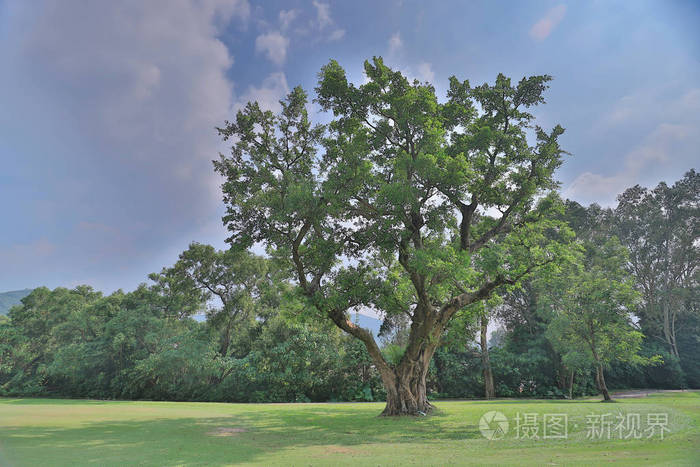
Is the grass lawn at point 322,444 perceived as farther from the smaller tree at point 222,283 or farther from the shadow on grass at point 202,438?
the smaller tree at point 222,283

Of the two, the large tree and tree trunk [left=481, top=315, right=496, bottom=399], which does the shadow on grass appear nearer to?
the large tree

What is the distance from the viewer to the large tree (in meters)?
13.4

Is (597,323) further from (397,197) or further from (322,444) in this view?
(322,444)

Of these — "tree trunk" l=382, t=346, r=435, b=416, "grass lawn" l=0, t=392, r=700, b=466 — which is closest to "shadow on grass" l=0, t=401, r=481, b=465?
"grass lawn" l=0, t=392, r=700, b=466

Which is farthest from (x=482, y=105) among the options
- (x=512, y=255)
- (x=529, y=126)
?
(x=512, y=255)

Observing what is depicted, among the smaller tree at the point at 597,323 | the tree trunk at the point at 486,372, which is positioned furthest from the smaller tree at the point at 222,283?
the smaller tree at the point at 597,323

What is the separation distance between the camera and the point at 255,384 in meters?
28.1

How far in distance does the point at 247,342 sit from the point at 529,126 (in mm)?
25038

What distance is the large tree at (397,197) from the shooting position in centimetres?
1345

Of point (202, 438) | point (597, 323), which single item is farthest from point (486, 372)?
point (202, 438)

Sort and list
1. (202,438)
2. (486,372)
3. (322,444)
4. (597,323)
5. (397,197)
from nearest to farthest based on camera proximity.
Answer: (322,444), (202,438), (397,197), (597,323), (486,372)

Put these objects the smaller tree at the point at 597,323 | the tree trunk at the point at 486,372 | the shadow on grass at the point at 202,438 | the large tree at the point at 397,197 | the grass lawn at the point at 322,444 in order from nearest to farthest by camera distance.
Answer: the grass lawn at the point at 322,444
the shadow on grass at the point at 202,438
the large tree at the point at 397,197
the smaller tree at the point at 597,323
the tree trunk at the point at 486,372

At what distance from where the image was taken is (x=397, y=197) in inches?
498

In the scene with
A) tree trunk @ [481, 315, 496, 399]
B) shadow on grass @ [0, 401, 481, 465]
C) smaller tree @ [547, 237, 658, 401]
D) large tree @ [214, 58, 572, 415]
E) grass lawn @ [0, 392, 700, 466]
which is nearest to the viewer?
grass lawn @ [0, 392, 700, 466]
